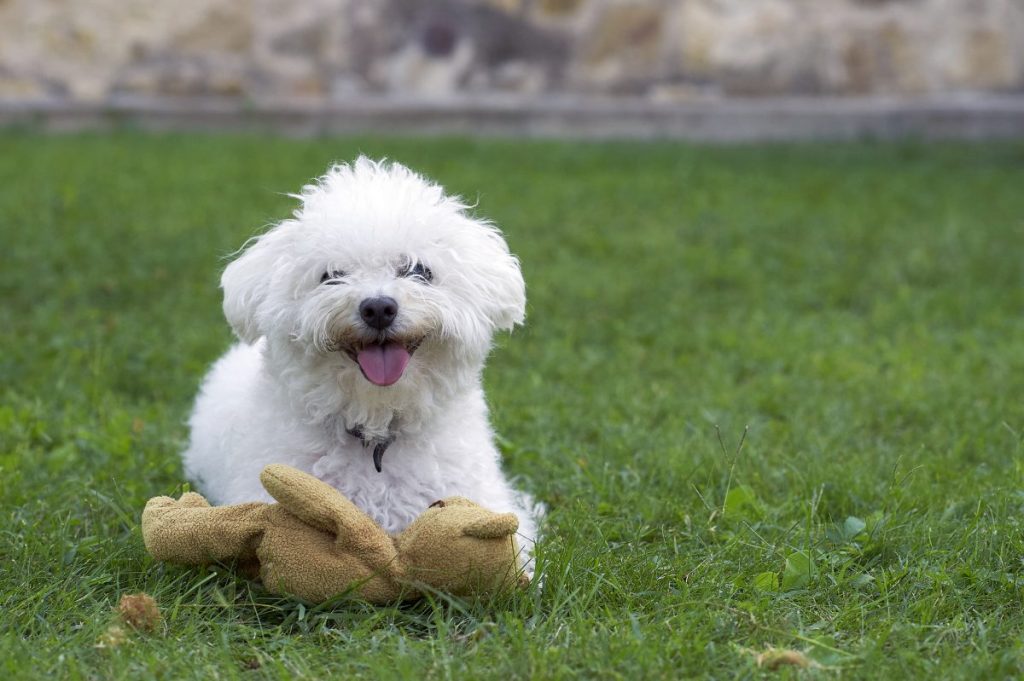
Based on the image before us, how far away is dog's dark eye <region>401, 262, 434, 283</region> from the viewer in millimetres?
3307

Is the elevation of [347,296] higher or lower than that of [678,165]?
higher

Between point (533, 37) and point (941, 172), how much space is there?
13.6 feet

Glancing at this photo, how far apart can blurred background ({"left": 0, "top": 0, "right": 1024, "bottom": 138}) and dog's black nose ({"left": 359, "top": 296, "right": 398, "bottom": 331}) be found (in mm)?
8766

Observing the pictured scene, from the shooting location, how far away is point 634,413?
4.82 m

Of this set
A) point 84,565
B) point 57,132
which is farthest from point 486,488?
point 57,132

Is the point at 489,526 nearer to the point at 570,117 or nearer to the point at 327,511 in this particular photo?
the point at 327,511

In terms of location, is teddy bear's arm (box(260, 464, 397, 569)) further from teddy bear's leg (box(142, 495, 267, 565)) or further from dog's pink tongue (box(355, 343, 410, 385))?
dog's pink tongue (box(355, 343, 410, 385))

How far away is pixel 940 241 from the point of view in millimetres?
7668

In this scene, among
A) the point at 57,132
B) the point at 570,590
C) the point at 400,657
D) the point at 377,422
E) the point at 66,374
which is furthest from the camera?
the point at 57,132

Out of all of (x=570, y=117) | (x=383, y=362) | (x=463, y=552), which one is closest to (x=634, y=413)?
(x=383, y=362)

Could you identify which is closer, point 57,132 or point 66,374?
point 66,374

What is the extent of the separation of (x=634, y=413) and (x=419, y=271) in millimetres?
1721

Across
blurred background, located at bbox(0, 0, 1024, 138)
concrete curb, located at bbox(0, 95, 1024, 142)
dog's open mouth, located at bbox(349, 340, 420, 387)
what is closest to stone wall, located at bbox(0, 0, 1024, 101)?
blurred background, located at bbox(0, 0, 1024, 138)

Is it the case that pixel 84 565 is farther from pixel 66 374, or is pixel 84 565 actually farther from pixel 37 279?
pixel 37 279
